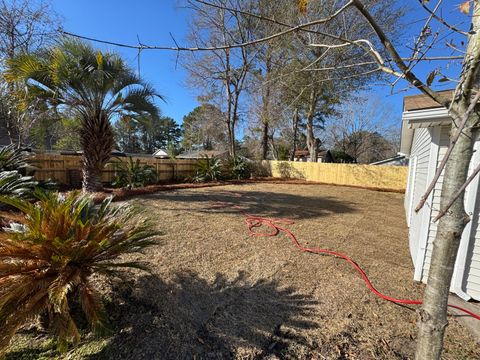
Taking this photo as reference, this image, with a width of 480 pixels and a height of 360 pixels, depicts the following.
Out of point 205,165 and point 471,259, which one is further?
point 205,165

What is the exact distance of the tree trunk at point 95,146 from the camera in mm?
6441

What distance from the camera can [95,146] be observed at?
6516 millimetres

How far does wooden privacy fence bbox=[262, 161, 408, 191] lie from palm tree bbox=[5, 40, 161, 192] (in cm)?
1067

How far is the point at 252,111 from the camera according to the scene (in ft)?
57.8

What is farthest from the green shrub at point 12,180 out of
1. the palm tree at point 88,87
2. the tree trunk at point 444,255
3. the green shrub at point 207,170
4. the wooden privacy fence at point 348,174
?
the wooden privacy fence at point 348,174

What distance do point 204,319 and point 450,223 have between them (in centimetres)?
191

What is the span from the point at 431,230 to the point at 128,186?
8.89 m

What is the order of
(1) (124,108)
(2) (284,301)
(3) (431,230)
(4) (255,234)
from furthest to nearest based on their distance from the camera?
(1) (124,108), (4) (255,234), (3) (431,230), (2) (284,301)

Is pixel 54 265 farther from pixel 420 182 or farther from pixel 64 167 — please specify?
pixel 64 167

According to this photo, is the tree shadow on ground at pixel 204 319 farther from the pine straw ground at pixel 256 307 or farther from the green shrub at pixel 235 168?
the green shrub at pixel 235 168

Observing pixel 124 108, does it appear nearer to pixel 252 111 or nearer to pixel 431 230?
pixel 431 230

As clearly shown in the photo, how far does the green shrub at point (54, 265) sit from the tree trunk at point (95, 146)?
506 centimetres

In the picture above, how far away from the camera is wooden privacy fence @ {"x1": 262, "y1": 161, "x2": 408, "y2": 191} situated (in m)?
12.2

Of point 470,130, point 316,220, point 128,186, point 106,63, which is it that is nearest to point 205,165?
point 128,186
